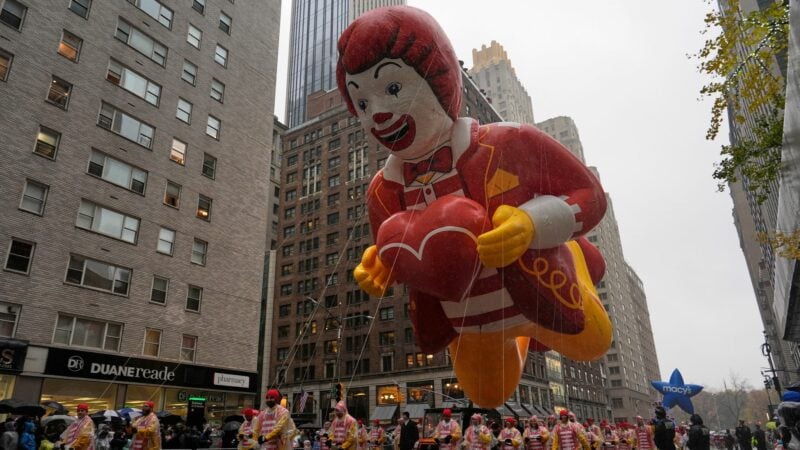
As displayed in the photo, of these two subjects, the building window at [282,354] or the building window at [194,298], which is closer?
the building window at [194,298]

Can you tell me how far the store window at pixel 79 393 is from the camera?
20828 millimetres

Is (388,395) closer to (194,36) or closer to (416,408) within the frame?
(416,408)

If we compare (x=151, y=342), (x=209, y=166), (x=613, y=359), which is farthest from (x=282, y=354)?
(x=613, y=359)

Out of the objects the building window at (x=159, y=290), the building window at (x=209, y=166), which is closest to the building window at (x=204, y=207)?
the building window at (x=209, y=166)

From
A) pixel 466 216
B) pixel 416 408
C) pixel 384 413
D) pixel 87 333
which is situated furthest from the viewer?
pixel 384 413

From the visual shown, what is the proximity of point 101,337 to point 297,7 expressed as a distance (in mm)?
162892

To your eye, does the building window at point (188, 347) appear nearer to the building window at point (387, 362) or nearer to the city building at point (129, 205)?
the city building at point (129, 205)

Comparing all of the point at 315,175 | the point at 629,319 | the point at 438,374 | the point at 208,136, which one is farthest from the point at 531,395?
the point at 629,319

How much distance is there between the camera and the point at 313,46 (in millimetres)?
154875

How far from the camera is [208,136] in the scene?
96.9ft

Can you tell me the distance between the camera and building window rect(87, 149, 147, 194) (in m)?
23.7

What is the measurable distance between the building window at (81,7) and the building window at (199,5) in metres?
6.66

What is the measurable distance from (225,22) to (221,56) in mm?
2524

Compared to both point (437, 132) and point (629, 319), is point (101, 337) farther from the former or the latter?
point (629, 319)
